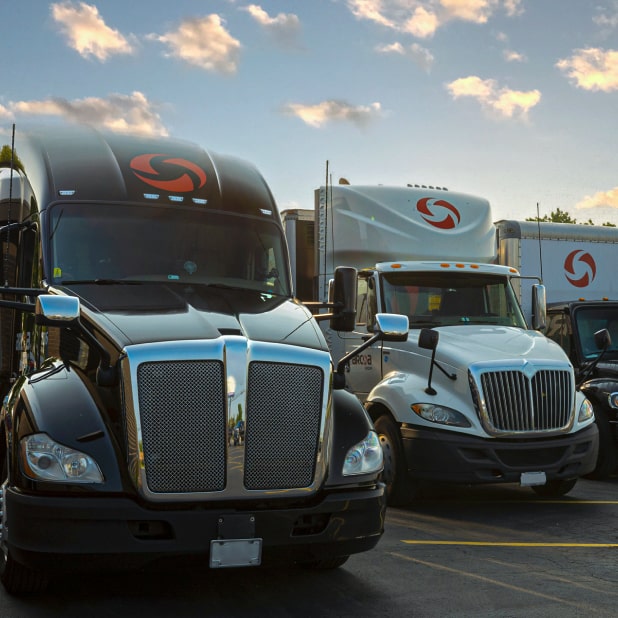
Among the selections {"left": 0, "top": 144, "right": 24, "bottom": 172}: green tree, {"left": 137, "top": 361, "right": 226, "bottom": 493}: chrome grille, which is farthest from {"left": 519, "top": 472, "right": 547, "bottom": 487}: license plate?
{"left": 0, "top": 144, "right": 24, "bottom": 172}: green tree

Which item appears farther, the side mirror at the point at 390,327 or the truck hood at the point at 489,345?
the truck hood at the point at 489,345

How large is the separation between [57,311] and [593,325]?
8.05 metres

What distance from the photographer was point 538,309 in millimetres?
10727

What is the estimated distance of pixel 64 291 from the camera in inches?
251

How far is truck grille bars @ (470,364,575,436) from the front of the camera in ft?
29.2

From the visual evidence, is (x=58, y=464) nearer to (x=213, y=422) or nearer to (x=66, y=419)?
(x=66, y=419)

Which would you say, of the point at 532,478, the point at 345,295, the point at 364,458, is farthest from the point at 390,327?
the point at 532,478

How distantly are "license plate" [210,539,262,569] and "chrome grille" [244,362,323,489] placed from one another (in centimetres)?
33

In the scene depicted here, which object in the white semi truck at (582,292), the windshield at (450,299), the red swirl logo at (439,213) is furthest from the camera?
the red swirl logo at (439,213)

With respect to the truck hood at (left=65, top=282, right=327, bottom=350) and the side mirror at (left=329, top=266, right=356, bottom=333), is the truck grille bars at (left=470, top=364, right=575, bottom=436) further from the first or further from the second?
the truck hood at (left=65, top=282, right=327, bottom=350)

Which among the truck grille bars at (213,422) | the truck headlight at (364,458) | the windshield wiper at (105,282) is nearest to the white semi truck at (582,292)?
the truck headlight at (364,458)

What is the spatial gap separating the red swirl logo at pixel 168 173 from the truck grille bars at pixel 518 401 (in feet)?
10.8

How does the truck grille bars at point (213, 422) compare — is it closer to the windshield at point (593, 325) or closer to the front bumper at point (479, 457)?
the front bumper at point (479, 457)

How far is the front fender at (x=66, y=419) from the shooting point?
5.23 meters
